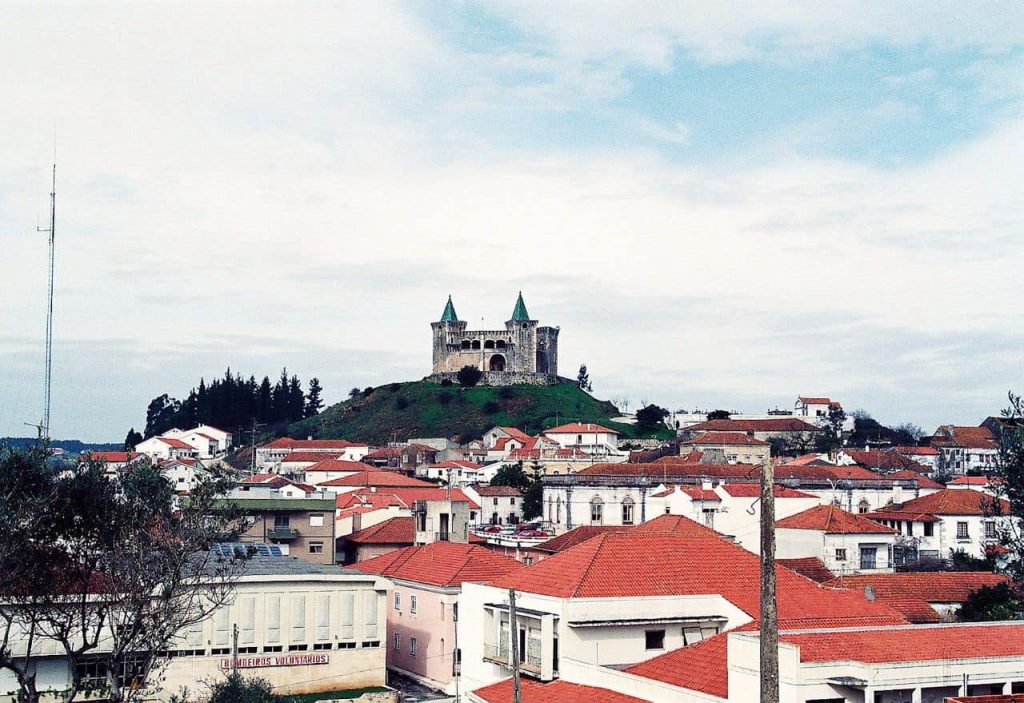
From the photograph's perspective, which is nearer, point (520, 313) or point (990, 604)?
point (990, 604)

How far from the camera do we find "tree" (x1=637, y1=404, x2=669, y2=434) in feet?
531

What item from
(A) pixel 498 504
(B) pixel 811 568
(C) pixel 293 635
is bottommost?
(C) pixel 293 635

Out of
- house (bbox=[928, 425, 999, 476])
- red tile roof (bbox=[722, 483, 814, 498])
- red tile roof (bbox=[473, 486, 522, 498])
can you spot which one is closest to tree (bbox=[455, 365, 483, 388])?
house (bbox=[928, 425, 999, 476])

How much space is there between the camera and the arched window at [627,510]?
74.8m

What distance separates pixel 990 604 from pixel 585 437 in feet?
305

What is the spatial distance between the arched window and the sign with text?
37940mm

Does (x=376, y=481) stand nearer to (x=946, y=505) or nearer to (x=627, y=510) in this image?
(x=627, y=510)

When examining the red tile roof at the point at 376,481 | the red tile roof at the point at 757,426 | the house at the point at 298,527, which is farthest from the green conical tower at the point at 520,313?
the house at the point at 298,527

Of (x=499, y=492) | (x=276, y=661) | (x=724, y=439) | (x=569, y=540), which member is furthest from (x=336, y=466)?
(x=276, y=661)

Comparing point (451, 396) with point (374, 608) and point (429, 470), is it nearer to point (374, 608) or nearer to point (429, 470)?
point (429, 470)

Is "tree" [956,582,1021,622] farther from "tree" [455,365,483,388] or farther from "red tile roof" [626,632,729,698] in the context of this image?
"tree" [455,365,483,388]

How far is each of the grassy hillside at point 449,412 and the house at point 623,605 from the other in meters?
119

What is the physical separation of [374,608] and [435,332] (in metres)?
142

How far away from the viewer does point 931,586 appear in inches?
1777
